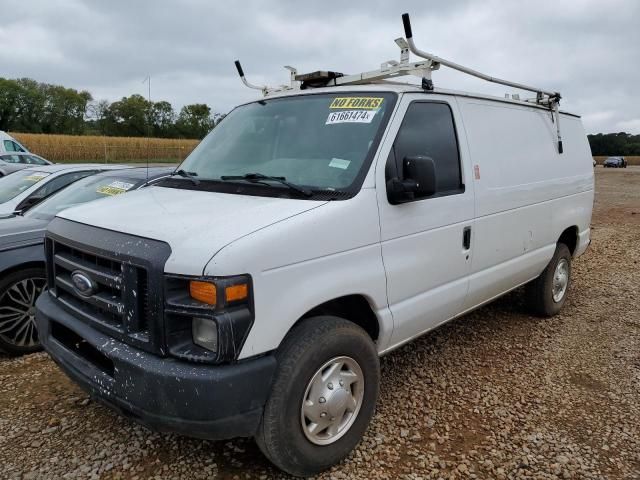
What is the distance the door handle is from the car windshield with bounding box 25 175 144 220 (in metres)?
3.44

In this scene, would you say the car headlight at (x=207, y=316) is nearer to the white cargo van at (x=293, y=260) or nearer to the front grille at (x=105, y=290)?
the white cargo van at (x=293, y=260)

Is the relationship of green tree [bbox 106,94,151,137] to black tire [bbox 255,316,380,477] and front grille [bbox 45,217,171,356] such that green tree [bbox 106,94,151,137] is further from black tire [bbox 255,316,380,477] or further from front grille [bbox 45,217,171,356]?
black tire [bbox 255,316,380,477]

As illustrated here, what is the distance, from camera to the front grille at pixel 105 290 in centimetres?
234

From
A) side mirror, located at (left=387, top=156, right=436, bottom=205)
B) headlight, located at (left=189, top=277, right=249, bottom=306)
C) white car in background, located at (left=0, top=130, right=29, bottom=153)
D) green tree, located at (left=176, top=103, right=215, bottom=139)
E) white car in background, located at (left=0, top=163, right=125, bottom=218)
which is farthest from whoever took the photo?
white car in background, located at (left=0, top=130, right=29, bottom=153)

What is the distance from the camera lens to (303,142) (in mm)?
3254

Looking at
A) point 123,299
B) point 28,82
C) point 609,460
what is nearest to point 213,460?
point 123,299

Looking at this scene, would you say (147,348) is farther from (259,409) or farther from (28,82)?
(28,82)

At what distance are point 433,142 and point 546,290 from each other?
2583 mm

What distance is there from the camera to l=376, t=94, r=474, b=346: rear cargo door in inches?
119

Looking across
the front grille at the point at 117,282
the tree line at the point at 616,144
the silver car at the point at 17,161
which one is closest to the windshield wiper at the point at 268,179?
the front grille at the point at 117,282

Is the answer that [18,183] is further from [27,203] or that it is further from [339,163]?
[339,163]

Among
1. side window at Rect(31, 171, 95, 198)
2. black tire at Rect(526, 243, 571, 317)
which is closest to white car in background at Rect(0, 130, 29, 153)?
side window at Rect(31, 171, 95, 198)

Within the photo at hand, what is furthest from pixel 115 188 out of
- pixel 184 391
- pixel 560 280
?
pixel 560 280

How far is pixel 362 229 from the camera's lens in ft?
9.11
